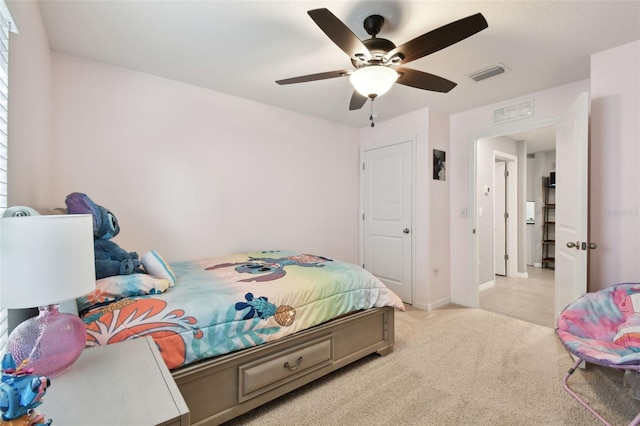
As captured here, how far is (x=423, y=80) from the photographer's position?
6.51 feet

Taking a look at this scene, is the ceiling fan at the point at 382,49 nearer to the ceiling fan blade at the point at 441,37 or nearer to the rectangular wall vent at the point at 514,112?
the ceiling fan blade at the point at 441,37

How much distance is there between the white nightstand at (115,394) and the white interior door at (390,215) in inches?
123

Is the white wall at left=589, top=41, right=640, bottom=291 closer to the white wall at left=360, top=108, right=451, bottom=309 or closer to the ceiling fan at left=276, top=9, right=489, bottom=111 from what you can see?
the ceiling fan at left=276, top=9, right=489, bottom=111

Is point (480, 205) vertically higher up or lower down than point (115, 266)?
higher up

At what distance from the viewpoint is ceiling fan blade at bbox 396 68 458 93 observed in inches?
74.7

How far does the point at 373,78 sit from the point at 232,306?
1553 millimetres

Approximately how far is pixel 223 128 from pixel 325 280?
2016 mm

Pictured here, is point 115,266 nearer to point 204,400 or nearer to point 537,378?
point 204,400

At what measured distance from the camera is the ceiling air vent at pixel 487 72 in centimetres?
247

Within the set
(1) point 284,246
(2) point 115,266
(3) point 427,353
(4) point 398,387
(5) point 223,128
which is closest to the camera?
Answer: (2) point 115,266

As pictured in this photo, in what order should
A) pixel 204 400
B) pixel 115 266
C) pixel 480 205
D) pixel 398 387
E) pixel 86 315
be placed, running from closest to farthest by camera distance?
pixel 86 315 < pixel 204 400 < pixel 115 266 < pixel 398 387 < pixel 480 205

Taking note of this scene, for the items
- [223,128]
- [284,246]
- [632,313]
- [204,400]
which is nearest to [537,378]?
[632,313]

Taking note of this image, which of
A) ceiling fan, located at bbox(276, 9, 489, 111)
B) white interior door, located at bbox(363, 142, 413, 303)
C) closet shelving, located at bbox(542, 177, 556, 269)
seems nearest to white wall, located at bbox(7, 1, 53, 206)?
ceiling fan, located at bbox(276, 9, 489, 111)

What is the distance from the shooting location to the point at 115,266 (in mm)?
1669
